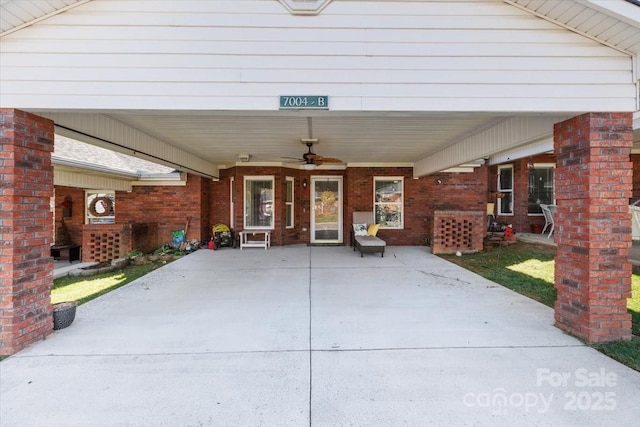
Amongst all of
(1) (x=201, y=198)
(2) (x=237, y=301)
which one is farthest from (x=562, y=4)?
(1) (x=201, y=198)

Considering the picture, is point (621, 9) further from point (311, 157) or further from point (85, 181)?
point (85, 181)

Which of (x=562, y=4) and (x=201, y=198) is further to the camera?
(x=201, y=198)

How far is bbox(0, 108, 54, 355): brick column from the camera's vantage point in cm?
297

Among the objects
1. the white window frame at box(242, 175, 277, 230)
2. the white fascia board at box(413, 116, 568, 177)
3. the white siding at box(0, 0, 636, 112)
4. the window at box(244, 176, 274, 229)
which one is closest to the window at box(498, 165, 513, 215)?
the white fascia board at box(413, 116, 568, 177)

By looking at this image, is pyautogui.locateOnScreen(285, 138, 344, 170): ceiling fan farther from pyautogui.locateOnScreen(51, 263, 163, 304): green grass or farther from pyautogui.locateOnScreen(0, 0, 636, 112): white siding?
pyautogui.locateOnScreen(51, 263, 163, 304): green grass

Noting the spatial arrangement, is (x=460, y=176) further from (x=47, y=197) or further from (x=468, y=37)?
(x=47, y=197)

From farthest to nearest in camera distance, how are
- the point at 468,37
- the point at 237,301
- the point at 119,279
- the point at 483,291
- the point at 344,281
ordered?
the point at 119,279, the point at 344,281, the point at 483,291, the point at 237,301, the point at 468,37

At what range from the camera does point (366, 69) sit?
3.20 meters

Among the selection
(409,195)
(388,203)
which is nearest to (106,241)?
(388,203)

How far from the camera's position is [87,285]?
6219mm

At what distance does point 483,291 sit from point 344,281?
8.17 feet

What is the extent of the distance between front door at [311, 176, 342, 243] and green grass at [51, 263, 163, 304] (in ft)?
20.0

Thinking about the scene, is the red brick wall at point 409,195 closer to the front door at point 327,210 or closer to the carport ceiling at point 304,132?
the front door at point 327,210

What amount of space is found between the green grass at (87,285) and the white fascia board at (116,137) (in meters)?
Result: 2.71
